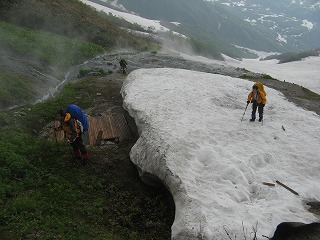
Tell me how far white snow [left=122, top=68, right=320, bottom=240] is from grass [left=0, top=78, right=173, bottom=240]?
41.7 inches

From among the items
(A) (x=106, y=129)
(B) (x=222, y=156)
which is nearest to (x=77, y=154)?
(A) (x=106, y=129)

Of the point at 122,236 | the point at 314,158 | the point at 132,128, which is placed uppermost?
the point at 314,158

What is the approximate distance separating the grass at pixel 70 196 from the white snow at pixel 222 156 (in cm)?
106

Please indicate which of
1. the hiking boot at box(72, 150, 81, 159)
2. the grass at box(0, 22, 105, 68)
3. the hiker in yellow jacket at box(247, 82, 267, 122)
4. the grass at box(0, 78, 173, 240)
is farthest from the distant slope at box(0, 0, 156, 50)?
the hiker in yellow jacket at box(247, 82, 267, 122)

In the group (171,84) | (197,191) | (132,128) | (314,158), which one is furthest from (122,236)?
(171,84)

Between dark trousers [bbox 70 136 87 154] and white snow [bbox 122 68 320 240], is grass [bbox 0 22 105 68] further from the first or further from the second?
dark trousers [bbox 70 136 87 154]

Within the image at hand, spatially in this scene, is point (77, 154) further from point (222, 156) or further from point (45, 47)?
point (45, 47)

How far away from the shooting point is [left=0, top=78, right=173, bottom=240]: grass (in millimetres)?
11297

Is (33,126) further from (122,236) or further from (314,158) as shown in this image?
(314,158)

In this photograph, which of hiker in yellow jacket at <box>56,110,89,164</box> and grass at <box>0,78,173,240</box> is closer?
grass at <box>0,78,173,240</box>

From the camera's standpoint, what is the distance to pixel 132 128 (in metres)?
19.3

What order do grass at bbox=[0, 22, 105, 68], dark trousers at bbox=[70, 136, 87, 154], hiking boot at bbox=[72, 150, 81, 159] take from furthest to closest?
grass at bbox=[0, 22, 105, 68], hiking boot at bbox=[72, 150, 81, 159], dark trousers at bbox=[70, 136, 87, 154]

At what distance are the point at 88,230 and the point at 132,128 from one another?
851 cm

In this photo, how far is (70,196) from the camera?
42.4 feet
